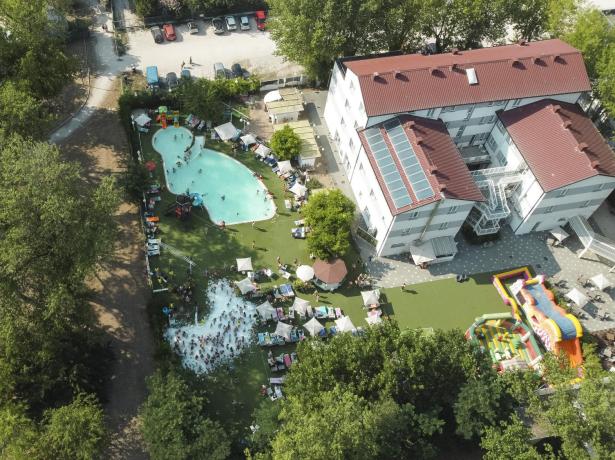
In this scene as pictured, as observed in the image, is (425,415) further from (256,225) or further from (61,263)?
(61,263)

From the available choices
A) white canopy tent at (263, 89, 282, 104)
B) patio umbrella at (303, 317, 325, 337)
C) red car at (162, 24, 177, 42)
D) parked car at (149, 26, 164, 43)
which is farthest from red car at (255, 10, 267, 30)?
patio umbrella at (303, 317, 325, 337)

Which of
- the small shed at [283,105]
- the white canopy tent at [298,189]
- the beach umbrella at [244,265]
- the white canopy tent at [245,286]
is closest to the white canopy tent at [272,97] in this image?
the small shed at [283,105]

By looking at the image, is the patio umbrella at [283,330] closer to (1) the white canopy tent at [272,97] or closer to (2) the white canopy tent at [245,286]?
(2) the white canopy tent at [245,286]

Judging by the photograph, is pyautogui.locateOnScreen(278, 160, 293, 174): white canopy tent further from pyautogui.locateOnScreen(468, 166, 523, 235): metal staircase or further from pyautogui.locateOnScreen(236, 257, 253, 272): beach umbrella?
pyautogui.locateOnScreen(468, 166, 523, 235): metal staircase

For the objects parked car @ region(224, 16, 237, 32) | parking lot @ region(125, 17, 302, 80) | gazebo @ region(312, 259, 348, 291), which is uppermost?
parked car @ region(224, 16, 237, 32)

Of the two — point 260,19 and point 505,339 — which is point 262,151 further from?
point 505,339

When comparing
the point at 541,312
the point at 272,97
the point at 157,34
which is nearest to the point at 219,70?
the point at 272,97
